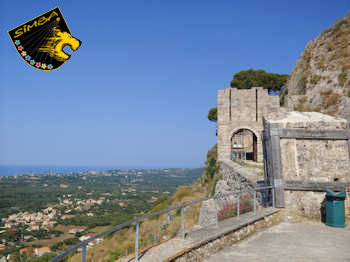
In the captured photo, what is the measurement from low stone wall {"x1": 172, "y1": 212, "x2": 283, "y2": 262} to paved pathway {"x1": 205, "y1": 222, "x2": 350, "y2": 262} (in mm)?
112

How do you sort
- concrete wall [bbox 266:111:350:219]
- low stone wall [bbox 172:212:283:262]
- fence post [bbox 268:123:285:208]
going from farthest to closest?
fence post [bbox 268:123:285:208] → concrete wall [bbox 266:111:350:219] → low stone wall [bbox 172:212:283:262]

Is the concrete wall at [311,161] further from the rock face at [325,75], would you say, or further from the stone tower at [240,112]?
the stone tower at [240,112]

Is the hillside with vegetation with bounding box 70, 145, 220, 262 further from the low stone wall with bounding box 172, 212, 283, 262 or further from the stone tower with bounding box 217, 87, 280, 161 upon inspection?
the low stone wall with bounding box 172, 212, 283, 262

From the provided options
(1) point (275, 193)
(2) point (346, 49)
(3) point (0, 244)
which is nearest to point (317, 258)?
(1) point (275, 193)

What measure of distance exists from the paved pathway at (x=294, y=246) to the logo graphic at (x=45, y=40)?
4.69m

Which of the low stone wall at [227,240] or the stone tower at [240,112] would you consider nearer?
the low stone wall at [227,240]

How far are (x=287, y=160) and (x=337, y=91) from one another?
1858 centimetres

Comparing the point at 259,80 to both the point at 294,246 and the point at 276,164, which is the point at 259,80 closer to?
the point at 276,164

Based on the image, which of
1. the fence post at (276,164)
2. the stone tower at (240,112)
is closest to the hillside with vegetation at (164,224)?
the stone tower at (240,112)

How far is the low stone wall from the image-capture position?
4450 millimetres

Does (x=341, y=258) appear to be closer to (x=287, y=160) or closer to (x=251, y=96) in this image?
(x=287, y=160)

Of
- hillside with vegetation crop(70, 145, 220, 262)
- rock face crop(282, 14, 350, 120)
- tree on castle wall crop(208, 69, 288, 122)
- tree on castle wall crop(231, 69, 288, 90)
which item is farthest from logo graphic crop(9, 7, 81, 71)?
tree on castle wall crop(231, 69, 288, 90)

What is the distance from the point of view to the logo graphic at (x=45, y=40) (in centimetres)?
455

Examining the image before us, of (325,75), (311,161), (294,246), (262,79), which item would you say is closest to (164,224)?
(311,161)
